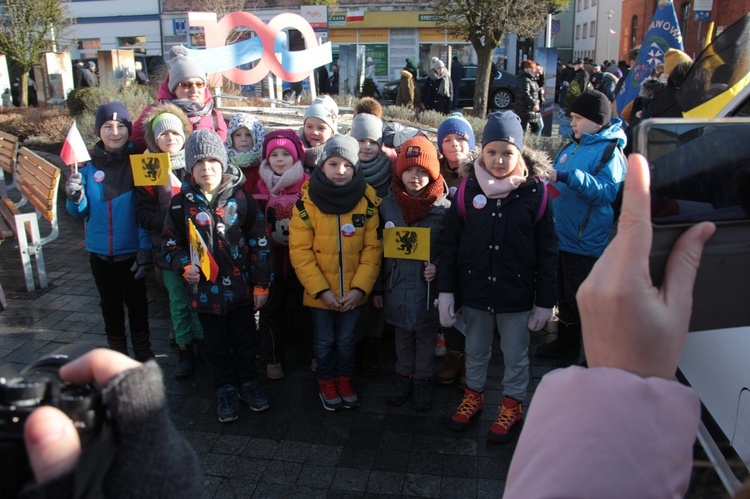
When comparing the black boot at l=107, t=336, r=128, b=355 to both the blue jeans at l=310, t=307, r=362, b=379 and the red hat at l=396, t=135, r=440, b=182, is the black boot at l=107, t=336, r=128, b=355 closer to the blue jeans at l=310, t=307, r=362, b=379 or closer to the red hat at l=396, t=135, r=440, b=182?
the blue jeans at l=310, t=307, r=362, b=379

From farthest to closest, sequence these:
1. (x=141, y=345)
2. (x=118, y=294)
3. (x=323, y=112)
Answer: (x=323, y=112)
(x=141, y=345)
(x=118, y=294)

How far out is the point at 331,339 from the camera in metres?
4.02

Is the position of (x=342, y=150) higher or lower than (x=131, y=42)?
lower

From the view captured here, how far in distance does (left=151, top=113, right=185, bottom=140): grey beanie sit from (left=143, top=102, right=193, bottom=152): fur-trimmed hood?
5 cm

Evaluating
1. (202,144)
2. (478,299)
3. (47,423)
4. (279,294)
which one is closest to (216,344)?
(279,294)

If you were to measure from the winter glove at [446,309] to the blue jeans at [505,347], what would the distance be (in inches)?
5.4

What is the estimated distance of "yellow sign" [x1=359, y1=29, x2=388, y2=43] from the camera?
34312 millimetres

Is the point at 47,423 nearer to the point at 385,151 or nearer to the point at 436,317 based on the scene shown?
the point at 436,317

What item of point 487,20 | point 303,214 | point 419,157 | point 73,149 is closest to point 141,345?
point 73,149

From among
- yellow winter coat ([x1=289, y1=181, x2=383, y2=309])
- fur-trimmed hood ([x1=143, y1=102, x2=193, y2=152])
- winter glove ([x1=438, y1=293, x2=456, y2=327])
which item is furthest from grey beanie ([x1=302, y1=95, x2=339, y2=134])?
winter glove ([x1=438, y1=293, x2=456, y2=327])

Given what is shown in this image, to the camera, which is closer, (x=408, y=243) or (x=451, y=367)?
(x=408, y=243)

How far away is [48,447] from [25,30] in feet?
69.0

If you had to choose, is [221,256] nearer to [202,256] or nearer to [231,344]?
[202,256]

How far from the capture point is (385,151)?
15.4 feet
